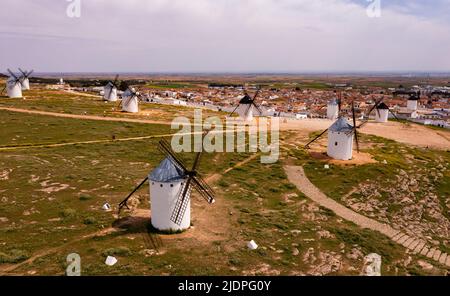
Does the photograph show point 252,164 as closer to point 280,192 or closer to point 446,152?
point 280,192

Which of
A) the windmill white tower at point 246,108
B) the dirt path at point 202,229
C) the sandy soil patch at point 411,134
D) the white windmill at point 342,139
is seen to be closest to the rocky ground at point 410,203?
the white windmill at point 342,139

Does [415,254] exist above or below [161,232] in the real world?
below

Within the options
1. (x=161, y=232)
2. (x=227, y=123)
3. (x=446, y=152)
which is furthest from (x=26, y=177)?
(x=446, y=152)

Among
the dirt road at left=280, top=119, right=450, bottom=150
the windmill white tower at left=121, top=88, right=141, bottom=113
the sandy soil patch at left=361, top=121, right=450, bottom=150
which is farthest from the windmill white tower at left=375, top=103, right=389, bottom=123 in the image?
the windmill white tower at left=121, top=88, right=141, bottom=113

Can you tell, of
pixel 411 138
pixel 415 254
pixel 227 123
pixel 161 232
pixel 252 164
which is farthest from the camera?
pixel 227 123
